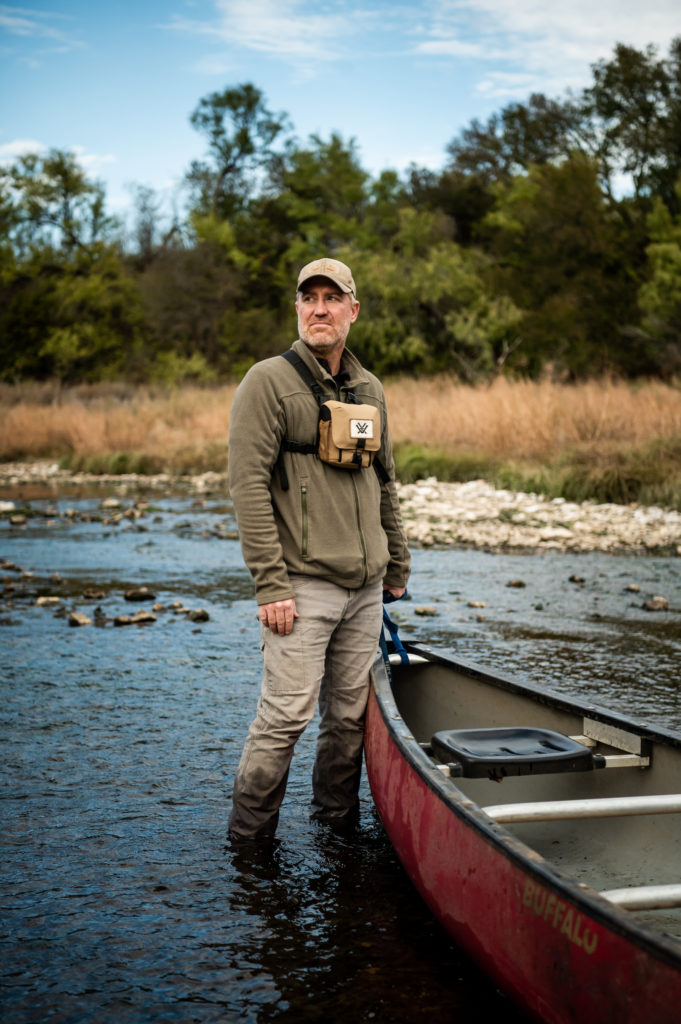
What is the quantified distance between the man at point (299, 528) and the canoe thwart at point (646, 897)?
4.29 feet

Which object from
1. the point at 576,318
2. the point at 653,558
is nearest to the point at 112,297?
the point at 576,318

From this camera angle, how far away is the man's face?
11.3 feet

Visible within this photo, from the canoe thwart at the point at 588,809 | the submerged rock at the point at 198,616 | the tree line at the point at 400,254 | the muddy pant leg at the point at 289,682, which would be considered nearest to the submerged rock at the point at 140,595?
the submerged rock at the point at 198,616

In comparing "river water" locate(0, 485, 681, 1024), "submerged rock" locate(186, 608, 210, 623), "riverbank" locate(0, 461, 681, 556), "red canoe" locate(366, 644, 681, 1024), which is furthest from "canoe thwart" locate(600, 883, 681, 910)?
"riverbank" locate(0, 461, 681, 556)

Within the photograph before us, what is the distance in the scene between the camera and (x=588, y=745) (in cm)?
351

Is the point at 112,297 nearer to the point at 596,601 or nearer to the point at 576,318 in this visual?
the point at 576,318

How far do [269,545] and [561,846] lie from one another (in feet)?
4.89

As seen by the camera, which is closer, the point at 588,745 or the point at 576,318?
the point at 588,745

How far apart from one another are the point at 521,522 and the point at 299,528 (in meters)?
9.32

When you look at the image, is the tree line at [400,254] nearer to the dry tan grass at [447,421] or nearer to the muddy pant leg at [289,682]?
the dry tan grass at [447,421]

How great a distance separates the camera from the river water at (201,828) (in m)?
2.87

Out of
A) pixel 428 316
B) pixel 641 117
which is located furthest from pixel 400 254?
pixel 641 117

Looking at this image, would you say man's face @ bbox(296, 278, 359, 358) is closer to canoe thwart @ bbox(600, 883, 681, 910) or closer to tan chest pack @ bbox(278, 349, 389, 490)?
tan chest pack @ bbox(278, 349, 389, 490)

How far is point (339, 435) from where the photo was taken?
3359mm
